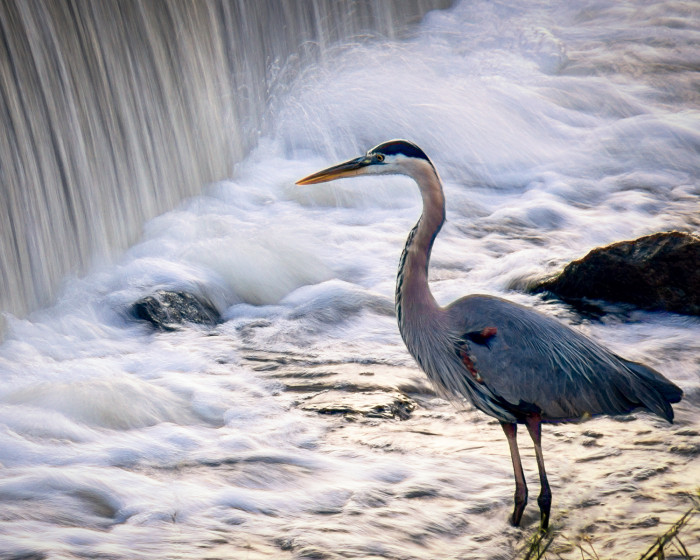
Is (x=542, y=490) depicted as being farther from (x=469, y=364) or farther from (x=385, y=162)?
(x=385, y=162)

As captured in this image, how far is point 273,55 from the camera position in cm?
1101

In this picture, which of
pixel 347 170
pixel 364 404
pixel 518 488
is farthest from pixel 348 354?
pixel 518 488

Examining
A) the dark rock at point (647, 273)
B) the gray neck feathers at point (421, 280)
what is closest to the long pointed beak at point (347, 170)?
the gray neck feathers at point (421, 280)

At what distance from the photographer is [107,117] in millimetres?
7727

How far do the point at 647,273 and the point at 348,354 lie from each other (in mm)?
1956

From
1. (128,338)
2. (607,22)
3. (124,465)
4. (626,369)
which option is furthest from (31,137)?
(607,22)

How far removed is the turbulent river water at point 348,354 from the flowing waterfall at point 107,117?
26 centimetres

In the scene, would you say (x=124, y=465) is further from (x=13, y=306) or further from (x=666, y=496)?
(x=13, y=306)

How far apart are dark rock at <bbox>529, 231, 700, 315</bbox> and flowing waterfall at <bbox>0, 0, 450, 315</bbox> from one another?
13.4ft

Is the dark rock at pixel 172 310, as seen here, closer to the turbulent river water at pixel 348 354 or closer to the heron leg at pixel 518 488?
the turbulent river water at pixel 348 354

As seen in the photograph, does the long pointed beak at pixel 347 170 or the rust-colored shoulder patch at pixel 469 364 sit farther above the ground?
the long pointed beak at pixel 347 170

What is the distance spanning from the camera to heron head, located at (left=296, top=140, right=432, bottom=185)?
3.54 meters

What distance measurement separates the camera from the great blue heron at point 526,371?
315 centimetres

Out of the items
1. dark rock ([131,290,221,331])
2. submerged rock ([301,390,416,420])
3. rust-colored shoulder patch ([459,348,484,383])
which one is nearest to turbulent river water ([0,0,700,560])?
submerged rock ([301,390,416,420])
